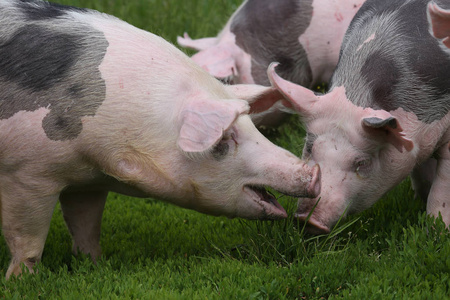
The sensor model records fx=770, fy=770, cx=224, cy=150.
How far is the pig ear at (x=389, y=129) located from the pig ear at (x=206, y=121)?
2.43 ft

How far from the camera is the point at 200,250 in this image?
4832 mm

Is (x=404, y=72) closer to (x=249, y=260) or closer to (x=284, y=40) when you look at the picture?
(x=249, y=260)

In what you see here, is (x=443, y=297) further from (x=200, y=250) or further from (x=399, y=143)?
(x=200, y=250)

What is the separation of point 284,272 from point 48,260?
155cm

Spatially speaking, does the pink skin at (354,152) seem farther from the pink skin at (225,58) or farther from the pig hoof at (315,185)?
the pink skin at (225,58)

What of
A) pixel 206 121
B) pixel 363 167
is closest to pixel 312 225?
pixel 363 167

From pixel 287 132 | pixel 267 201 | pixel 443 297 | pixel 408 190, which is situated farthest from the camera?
pixel 287 132

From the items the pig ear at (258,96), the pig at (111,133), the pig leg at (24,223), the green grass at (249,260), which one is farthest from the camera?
the pig ear at (258,96)

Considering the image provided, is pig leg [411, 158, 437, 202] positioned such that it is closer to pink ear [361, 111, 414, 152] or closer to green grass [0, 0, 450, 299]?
green grass [0, 0, 450, 299]

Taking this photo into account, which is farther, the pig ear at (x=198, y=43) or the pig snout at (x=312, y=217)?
the pig ear at (x=198, y=43)

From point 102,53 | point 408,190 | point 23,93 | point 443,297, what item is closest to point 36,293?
point 23,93

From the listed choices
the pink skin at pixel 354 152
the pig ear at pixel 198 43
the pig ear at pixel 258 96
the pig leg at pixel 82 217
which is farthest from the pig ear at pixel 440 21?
the pig ear at pixel 198 43

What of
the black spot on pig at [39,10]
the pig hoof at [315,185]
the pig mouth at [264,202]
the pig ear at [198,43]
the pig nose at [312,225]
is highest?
the black spot on pig at [39,10]

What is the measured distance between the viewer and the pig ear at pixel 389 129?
4282 mm
